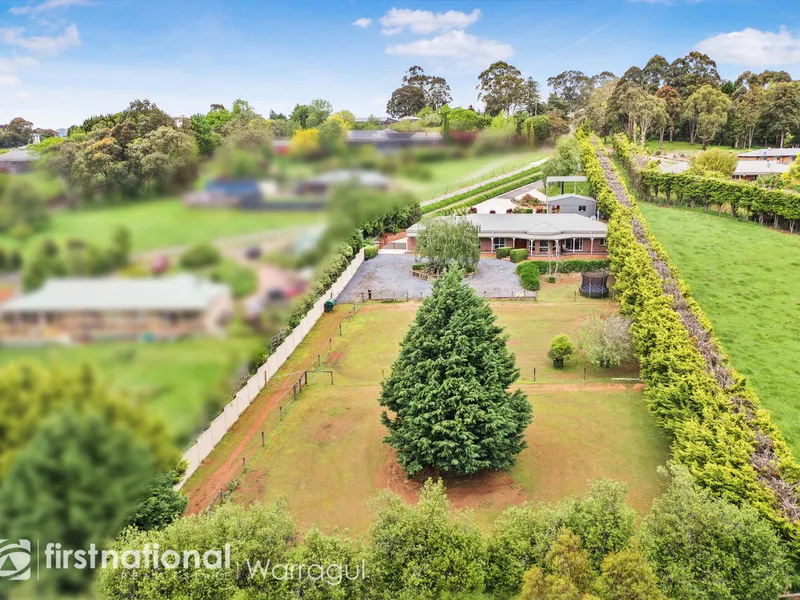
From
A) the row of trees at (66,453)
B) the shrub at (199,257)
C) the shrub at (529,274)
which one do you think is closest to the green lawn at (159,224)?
the shrub at (199,257)

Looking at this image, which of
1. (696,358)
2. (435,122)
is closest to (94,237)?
(435,122)

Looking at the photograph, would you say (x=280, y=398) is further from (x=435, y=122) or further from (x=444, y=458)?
(x=435, y=122)

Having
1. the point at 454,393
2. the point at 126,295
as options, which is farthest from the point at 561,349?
the point at 126,295

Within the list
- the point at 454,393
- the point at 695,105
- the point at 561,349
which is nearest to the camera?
the point at 454,393

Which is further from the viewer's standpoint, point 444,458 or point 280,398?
point 280,398

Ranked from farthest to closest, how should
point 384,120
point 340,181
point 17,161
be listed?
point 384,120 < point 340,181 < point 17,161

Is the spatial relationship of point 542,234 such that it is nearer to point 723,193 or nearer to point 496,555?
point 723,193

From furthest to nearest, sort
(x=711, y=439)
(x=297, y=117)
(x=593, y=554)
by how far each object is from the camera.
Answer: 1. (x=711, y=439)
2. (x=593, y=554)
3. (x=297, y=117)

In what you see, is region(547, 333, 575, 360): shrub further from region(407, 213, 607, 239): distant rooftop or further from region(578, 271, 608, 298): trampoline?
region(407, 213, 607, 239): distant rooftop
